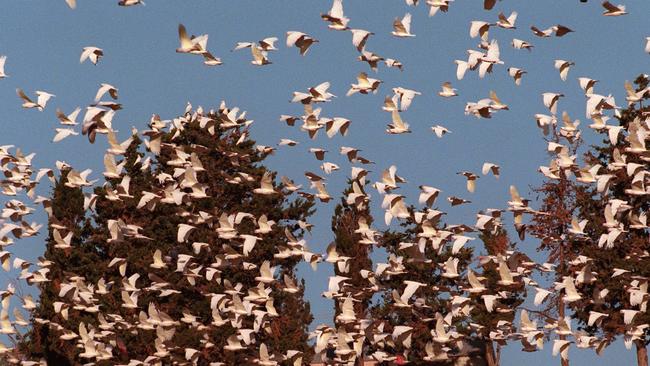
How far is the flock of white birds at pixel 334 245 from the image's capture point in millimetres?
38844

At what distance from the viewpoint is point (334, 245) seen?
48906 millimetres

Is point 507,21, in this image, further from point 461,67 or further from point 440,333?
point 440,333

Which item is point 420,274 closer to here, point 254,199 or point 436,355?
point 436,355

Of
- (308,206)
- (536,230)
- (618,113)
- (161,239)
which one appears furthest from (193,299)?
(618,113)

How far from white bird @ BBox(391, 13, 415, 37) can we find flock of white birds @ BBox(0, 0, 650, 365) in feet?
0.17

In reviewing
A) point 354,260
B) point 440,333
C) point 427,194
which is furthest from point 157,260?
point 427,194

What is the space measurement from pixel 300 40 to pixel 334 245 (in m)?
13.3

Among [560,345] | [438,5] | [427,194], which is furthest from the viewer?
[560,345]

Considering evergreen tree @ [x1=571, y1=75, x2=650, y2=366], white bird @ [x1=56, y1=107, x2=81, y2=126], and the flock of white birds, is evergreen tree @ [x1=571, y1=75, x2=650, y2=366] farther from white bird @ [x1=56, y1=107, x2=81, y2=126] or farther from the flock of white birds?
white bird @ [x1=56, y1=107, x2=81, y2=126]

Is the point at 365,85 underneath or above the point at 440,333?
above

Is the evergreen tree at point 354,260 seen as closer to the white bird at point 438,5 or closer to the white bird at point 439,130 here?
the white bird at point 439,130

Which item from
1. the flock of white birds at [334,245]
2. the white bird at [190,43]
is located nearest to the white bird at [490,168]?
the flock of white birds at [334,245]

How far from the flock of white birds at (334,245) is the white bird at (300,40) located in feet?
0.13

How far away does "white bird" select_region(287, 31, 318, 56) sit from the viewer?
3719cm
